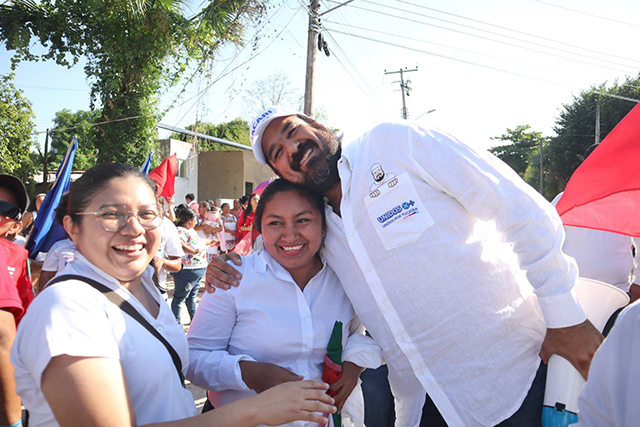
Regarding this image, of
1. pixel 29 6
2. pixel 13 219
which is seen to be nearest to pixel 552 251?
pixel 13 219

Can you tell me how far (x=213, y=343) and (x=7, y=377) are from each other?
1.45 metres

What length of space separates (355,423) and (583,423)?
130cm

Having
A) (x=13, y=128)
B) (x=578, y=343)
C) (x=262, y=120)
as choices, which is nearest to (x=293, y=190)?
(x=262, y=120)

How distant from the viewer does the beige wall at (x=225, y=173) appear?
104 ft

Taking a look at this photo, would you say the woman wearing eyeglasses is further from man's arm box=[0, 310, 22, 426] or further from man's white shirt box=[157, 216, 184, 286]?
man's white shirt box=[157, 216, 184, 286]

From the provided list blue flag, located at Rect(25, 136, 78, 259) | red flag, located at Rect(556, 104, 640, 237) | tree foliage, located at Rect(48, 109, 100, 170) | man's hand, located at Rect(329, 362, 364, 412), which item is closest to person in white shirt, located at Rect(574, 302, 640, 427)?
man's hand, located at Rect(329, 362, 364, 412)

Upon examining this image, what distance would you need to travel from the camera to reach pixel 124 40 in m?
11.5

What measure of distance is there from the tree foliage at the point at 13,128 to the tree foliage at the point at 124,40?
6.47 meters

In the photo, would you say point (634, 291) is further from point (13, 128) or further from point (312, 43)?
point (13, 128)

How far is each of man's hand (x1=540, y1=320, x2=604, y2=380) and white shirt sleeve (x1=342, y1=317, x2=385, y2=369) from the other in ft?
2.51

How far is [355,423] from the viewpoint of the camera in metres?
2.26

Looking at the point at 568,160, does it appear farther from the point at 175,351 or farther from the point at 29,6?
the point at 175,351

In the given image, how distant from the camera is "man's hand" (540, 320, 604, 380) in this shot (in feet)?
5.85

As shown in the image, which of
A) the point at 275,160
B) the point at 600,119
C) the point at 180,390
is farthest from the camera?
the point at 600,119
